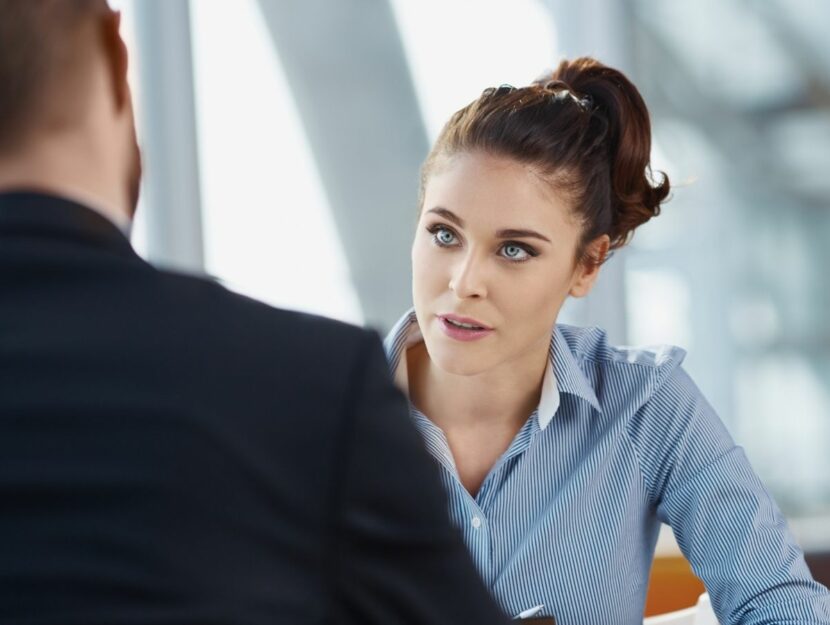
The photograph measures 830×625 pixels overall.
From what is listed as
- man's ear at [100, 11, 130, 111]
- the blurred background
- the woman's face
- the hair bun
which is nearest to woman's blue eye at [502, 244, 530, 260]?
the woman's face

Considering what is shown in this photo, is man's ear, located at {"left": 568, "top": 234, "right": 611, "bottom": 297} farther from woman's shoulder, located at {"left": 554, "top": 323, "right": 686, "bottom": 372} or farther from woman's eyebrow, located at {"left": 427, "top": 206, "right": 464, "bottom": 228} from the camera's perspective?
woman's eyebrow, located at {"left": 427, "top": 206, "right": 464, "bottom": 228}

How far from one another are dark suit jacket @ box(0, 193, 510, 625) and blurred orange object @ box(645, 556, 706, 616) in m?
1.49

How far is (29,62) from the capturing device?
70cm

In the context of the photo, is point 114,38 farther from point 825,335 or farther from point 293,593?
point 825,335

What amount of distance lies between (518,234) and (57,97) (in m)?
1.16

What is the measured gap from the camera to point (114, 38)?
0.74m

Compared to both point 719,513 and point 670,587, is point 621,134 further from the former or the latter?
point 670,587

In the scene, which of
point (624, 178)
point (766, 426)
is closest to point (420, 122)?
point (766, 426)

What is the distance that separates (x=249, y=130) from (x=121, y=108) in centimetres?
277

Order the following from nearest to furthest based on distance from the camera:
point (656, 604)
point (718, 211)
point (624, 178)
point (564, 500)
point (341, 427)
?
point (341, 427), point (564, 500), point (624, 178), point (656, 604), point (718, 211)

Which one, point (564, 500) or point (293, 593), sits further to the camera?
point (564, 500)

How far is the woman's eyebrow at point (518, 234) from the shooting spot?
180cm

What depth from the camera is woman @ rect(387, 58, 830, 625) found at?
1.71 meters

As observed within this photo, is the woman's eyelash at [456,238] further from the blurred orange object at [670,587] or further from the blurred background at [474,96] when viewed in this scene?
the blurred background at [474,96]
